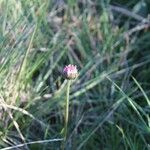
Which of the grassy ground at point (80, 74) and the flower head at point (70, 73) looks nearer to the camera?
the flower head at point (70, 73)

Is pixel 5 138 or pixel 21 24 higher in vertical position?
pixel 21 24

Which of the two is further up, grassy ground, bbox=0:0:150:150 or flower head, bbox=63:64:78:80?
flower head, bbox=63:64:78:80

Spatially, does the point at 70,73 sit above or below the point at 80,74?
above

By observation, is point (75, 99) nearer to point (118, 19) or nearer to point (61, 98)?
point (61, 98)

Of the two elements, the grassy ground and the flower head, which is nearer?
the flower head

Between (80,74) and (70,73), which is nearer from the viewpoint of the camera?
(70,73)

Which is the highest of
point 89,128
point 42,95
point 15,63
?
point 15,63

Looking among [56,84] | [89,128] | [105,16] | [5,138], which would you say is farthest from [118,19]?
[5,138]

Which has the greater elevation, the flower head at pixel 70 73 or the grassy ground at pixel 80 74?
the flower head at pixel 70 73
